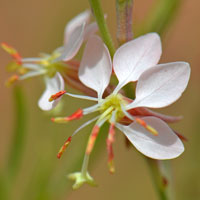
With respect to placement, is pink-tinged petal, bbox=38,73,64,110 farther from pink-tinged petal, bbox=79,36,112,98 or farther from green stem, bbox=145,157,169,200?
green stem, bbox=145,157,169,200

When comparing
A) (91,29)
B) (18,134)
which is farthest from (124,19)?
(18,134)

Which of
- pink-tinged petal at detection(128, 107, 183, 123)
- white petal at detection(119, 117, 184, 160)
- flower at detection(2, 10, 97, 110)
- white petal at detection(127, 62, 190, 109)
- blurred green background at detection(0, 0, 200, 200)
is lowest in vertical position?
blurred green background at detection(0, 0, 200, 200)

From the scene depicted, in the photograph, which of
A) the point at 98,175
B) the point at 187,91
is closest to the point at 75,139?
the point at 187,91

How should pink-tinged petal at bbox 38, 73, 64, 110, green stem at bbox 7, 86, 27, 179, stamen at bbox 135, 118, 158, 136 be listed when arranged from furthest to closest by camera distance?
green stem at bbox 7, 86, 27, 179
pink-tinged petal at bbox 38, 73, 64, 110
stamen at bbox 135, 118, 158, 136

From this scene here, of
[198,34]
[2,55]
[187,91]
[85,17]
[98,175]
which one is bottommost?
[98,175]

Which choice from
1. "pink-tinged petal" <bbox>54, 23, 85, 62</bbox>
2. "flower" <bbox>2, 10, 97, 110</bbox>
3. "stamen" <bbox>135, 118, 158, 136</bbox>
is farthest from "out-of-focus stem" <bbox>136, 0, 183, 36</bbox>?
"stamen" <bbox>135, 118, 158, 136</bbox>

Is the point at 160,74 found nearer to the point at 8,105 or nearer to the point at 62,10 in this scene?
the point at 62,10

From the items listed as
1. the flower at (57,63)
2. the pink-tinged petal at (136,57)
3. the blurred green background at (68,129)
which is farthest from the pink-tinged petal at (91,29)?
the blurred green background at (68,129)

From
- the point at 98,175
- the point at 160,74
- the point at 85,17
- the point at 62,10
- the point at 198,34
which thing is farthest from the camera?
the point at 198,34

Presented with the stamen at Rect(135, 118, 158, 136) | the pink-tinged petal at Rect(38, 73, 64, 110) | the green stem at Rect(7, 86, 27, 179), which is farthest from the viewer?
the green stem at Rect(7, 86, 27, 179)
